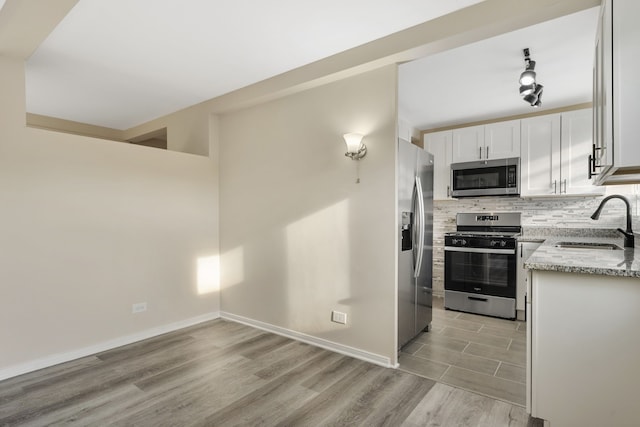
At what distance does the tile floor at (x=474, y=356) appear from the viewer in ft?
8.59

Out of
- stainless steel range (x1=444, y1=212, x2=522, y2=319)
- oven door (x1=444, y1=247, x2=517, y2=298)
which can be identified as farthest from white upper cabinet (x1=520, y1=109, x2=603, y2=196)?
oven door (x1=444, y1=247, x2=517, y2=298)

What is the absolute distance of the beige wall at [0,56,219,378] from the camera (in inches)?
112

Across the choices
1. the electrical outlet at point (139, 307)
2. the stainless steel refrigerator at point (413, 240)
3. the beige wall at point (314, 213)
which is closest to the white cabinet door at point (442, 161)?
the stainless steel refrigerator at point (413, 240)

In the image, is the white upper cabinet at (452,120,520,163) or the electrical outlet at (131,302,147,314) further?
the white upper cabinet at (452,120,520,163)

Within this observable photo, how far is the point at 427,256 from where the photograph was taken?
3.69 metres

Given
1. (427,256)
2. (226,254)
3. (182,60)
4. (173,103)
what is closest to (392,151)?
(427,256)

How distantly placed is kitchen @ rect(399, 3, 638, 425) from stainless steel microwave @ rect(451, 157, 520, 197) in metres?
0.10

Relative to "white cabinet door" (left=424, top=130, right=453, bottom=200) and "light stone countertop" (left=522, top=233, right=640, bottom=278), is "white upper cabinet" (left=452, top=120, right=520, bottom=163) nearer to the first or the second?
"white cabinet door" (left=424, top=130, right=453, bottom=200)

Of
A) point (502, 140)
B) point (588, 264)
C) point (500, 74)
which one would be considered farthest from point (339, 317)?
point (502, 140)

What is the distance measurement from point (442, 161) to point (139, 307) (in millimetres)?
4200

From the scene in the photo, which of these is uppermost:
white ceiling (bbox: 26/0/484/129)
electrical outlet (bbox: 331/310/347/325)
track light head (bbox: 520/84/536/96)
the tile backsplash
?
white ceiling (bbox: 26/0/484/129)

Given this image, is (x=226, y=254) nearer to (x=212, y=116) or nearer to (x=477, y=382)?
(x=212, y=116)

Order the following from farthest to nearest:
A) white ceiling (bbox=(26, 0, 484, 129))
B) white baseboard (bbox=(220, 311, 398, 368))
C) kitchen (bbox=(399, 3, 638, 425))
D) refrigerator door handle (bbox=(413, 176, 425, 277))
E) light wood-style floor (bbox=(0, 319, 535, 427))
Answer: refrigerator door handle (bbox=(413, 176, 425, 277)) → white baseboard (bbox=(220, 311, 398, 368)) → kitchen (bbox=(399, 3, 638, 425)) → white ceiling (bbox=(26, 0, 484, 129)) → light wood-style floor (bbox=(0, 319, 535, 427))

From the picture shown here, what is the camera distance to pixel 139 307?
3.59 meters
